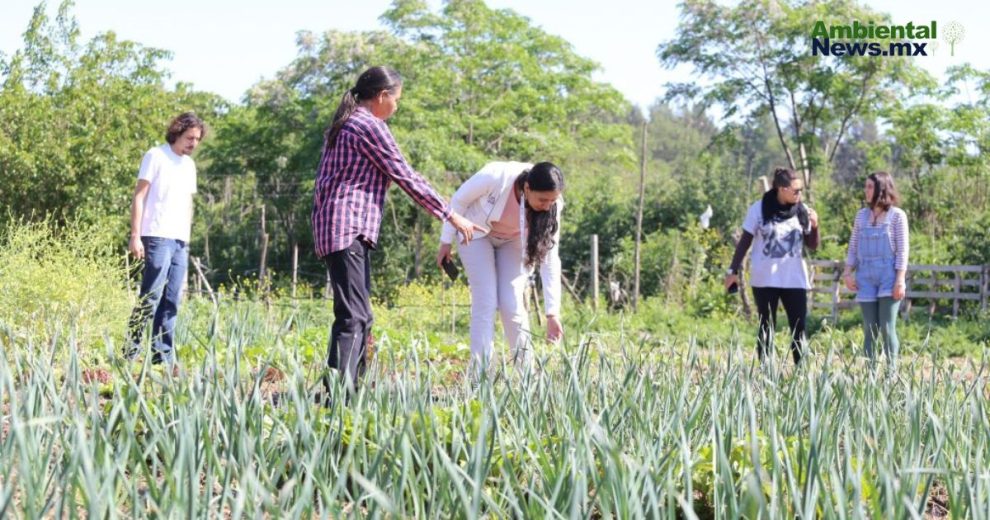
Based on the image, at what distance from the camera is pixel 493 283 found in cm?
399

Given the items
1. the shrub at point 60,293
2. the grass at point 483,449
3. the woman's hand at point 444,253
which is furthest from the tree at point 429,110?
the grass at point 483,449

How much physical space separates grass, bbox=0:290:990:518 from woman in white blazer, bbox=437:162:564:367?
1.20 m

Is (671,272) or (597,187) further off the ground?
(597,187)

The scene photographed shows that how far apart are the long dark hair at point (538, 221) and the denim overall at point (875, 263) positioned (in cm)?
190

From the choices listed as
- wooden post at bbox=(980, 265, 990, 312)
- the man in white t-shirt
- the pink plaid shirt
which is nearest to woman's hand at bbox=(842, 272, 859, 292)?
the pink plaid shirt

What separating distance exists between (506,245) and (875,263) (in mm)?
2036

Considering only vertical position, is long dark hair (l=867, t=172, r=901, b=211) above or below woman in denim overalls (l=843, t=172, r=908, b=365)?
above

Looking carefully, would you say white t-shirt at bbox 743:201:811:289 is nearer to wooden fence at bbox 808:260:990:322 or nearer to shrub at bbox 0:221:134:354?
shrub at bbox 0:221:134:354

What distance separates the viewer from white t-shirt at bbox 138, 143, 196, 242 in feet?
Answer: 15.1

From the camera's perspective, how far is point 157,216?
4590 mm

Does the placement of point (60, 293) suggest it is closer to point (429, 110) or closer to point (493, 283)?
point (493, 283)

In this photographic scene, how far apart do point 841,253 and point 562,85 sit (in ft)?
36.5

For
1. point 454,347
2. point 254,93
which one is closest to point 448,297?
point 454,347

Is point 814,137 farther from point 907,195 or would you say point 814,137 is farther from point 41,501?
point 41,501
